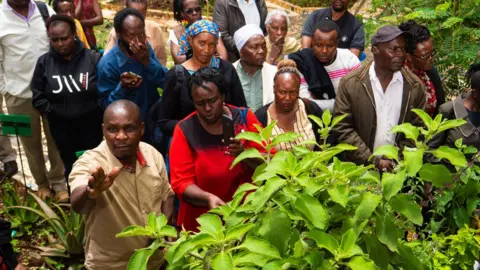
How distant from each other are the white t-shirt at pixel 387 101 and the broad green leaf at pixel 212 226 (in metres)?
2.95

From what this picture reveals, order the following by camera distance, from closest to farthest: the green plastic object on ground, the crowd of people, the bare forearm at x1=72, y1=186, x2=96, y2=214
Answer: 1. the bare forearm at x1=72, y1=186, x2=96, y2=214
2. the crowd of people
3. the green plastic object on ground

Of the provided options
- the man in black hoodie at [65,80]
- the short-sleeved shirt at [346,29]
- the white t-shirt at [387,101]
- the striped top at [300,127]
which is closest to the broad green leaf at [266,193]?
the striped top at [300,127]

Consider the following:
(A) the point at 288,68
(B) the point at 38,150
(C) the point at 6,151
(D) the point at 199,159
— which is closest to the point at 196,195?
(D) the point at 199,159

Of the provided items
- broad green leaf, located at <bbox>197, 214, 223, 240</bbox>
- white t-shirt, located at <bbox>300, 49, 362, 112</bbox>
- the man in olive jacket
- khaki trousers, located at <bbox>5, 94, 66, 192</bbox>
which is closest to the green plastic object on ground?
khaki trousers, located at <bbox>5, 94, 66, 192</bbox>

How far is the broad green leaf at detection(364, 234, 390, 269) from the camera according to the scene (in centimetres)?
197

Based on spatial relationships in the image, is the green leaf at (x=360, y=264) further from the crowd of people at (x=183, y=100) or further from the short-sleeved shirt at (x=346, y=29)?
the short-sleeved shirt at (x=346, y=29)

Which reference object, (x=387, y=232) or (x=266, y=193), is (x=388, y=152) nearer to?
(x=387, y=232)

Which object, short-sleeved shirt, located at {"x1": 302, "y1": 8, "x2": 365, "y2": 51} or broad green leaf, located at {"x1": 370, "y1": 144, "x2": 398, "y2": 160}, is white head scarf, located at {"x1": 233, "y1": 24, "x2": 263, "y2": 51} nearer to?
short-sleeved shirt, located at {"x1": 302, "y1": 8, "x2": 365, "y2": 51}

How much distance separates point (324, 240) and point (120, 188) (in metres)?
1.96

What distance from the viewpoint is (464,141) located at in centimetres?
445

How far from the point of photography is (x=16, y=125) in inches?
212

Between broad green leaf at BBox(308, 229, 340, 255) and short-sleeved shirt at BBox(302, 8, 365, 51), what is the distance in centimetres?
470

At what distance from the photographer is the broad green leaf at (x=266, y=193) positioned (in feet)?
6.28

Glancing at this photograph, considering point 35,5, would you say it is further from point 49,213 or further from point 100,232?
point 100,232
